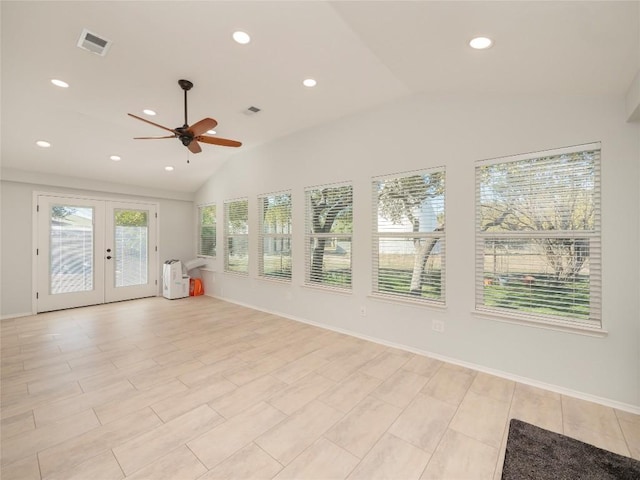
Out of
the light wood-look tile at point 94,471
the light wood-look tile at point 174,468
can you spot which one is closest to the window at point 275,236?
the light wood-look tile at point 174,468

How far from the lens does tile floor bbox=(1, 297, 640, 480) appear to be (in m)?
1.79

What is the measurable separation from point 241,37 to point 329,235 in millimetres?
2754

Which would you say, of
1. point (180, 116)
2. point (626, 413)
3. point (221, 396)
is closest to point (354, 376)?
point (221, 396)

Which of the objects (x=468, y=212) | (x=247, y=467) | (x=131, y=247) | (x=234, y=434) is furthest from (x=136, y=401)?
(x=131, y=247)

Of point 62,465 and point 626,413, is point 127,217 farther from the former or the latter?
point 626,413

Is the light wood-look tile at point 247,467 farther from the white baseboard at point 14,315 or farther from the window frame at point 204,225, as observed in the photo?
the white baseboard at point 14,315

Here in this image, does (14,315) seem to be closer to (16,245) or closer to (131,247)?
(16,245)

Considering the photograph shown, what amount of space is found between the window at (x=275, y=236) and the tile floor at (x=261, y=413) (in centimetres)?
172

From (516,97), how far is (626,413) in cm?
294

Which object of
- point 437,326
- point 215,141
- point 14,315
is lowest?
point 14,315

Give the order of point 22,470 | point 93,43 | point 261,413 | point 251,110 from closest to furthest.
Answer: point 22,470 → point 261,413 → point 93,43 → point 251,110

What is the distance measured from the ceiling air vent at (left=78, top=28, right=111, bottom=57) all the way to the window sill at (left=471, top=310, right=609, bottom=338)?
4443 millimetres

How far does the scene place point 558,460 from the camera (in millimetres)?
1836

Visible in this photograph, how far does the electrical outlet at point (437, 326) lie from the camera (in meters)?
3.34
